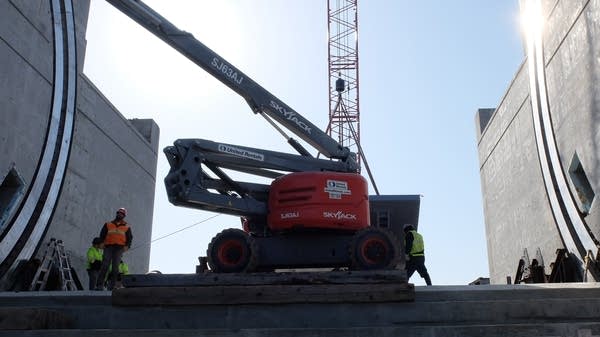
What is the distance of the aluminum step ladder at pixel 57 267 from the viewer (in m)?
14.2

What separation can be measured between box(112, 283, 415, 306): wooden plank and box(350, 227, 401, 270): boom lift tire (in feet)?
6.91

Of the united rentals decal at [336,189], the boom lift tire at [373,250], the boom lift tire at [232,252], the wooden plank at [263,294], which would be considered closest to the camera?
the wooden plank at [263,294]

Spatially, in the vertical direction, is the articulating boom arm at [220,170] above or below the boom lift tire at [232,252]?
Result: above

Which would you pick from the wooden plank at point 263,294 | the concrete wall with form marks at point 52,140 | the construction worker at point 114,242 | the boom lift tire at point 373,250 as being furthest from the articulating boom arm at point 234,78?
the wooden plank at point 263,294

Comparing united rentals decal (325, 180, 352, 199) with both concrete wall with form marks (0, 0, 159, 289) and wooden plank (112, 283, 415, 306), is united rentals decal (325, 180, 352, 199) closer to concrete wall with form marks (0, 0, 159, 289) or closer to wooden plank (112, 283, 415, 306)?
wooden plank (112, 283, 415, 306)

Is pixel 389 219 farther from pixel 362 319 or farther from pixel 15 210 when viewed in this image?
pixel 15 210

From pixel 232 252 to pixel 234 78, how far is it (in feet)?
13.2

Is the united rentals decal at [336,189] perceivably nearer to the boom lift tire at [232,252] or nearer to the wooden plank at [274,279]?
the boom lift tire at [232,252]

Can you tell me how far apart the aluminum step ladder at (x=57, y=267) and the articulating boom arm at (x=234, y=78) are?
659 cm

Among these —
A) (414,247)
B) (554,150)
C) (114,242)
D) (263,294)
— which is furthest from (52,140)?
(554,150)

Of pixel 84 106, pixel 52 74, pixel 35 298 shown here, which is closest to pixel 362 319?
pixel 35 298

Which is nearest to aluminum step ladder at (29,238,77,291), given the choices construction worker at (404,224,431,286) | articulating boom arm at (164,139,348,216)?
articulating boom arm at (164,139,348,216)

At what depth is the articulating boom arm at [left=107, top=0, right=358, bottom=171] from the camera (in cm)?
1198

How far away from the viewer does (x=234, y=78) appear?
1203 centimetres
